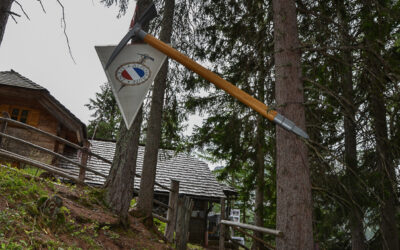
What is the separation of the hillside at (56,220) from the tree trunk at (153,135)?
1101 millimetres

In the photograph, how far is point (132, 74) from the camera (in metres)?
4.34

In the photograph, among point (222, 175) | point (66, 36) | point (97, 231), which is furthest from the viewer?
point (222, 175)

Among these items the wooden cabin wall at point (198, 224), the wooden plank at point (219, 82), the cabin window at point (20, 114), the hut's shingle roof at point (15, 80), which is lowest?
the wooden cabin wall at point (198, 224)

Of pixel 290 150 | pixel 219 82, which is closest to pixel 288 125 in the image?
pixel 290 150

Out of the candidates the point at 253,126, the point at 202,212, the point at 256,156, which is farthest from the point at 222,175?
the point at 202,212

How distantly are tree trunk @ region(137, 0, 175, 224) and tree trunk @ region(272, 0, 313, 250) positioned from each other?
389 cm

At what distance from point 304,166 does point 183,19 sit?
19.7ft

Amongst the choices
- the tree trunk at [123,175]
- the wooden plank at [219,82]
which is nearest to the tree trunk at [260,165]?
the wooden plank at [219,82]

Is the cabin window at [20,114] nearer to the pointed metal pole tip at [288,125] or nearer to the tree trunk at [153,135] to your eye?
the tree trunk at [153,135]

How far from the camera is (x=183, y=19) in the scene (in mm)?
8250

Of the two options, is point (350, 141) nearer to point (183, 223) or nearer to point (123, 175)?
point (183, 223)

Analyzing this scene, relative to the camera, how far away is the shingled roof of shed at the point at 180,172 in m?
13.8

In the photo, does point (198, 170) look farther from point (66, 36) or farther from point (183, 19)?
point (66, 36)

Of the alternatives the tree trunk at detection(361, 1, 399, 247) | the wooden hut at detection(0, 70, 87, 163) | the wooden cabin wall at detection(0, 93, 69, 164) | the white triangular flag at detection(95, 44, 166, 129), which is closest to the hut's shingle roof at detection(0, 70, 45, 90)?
the wooden hut at detection(0, 70, 87, 163)
